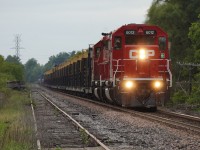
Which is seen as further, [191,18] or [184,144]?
[191,18]

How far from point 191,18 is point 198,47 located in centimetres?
1689

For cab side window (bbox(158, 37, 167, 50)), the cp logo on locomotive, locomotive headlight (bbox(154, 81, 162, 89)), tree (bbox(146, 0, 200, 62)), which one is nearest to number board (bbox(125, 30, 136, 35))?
the cp logo on locomotive

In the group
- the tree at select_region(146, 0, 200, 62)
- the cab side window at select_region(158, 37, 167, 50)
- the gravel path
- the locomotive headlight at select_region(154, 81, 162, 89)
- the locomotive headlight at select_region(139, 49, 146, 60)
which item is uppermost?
the tree at select_region(146, 0, 200, 62)

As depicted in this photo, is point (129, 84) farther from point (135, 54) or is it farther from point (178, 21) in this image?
point (178, 21)

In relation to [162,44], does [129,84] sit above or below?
below

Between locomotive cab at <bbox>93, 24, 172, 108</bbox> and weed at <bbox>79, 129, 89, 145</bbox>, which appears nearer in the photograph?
weed at <bbox>79, 129, 89, 145</bbox>

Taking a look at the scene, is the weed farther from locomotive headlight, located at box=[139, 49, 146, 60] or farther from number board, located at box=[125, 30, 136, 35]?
number board, located at box=[125, 30, 136, 35]

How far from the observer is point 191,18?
1704 inches

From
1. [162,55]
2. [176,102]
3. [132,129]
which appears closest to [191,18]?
[176,102]

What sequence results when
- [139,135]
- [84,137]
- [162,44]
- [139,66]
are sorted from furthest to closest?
[162,44] → [139,66] → [139,135] → [84,137]

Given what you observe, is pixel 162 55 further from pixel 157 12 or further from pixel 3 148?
pixel 157 12

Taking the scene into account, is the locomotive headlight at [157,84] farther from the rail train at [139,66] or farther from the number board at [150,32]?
the number board at [150,32]

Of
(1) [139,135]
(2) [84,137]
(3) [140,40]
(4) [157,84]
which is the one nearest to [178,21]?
(3) [140,40]

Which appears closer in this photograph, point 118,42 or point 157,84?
point 157,84
